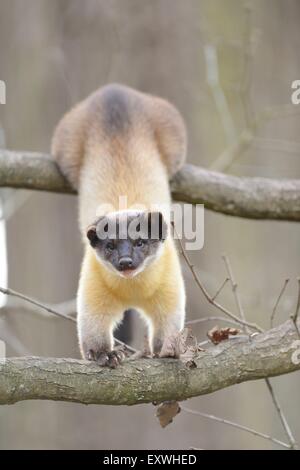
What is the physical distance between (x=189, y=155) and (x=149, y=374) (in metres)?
4.88

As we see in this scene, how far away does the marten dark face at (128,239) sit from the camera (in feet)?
15.3

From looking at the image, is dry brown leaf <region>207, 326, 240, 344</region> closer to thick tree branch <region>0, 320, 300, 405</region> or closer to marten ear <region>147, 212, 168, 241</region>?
thick tree branch <region>0, 320, 300, 405</region>

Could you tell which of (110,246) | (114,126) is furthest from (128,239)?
(114,126)

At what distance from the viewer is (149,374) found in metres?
4.34

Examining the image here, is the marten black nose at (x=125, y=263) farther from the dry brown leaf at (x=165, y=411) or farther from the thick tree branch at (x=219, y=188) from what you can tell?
the thick tree branch at (x=219, y=188)

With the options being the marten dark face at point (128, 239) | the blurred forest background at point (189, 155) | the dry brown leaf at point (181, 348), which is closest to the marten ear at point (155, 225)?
the marten dark face at point (128, 239)

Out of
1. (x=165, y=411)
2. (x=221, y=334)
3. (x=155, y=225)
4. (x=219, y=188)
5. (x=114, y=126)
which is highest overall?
(x=114, y=126)

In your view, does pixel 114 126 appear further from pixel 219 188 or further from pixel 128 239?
pixel 128 239

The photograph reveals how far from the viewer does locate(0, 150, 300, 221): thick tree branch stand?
20.8 feet

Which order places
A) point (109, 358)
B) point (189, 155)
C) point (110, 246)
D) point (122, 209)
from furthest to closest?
point (189, 155), point (122, 209), point (110, 246), point (109, 358)

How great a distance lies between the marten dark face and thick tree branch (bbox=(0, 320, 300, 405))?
1.79 feet

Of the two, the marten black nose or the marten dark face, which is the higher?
the marten dark face

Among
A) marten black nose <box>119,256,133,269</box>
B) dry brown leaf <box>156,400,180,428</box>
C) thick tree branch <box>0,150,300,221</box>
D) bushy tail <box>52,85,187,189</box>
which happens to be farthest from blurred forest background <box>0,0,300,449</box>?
marten black nose <box>119,256,133,269</box>

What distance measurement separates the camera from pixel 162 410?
15.6 ft
